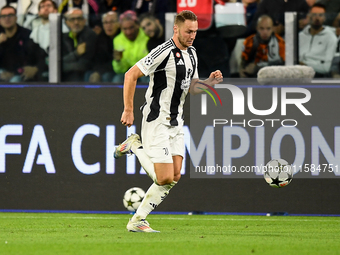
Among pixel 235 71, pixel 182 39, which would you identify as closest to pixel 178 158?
pixel 182 39

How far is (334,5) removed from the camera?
9898 mm

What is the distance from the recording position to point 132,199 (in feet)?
29.2

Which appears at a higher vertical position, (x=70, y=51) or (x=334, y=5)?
(x=334, y=5)

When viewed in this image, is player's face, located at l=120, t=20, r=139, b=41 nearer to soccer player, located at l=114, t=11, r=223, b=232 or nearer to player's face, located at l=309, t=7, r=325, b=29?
player's face, located at l=309, t=7, r=325, b=29

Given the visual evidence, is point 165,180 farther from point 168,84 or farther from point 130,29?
point 130,29

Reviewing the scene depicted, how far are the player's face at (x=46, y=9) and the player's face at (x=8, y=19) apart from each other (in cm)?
→ 40

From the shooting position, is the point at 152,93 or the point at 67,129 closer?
the point at 152,93

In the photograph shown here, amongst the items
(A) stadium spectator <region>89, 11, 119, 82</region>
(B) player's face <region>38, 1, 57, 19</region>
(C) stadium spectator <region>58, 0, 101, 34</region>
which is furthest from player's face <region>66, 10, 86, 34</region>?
(C) stadium spectator <region>58, 0, 101, 34</region>

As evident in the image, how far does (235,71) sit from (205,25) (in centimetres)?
80

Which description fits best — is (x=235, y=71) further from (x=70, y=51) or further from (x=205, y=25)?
(x=70, y=51)

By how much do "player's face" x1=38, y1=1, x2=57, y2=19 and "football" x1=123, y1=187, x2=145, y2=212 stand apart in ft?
10.3

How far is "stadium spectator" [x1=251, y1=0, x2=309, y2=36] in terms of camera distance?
9.60m

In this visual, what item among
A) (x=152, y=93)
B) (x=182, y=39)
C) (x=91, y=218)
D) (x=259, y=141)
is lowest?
(x=91, y=218)

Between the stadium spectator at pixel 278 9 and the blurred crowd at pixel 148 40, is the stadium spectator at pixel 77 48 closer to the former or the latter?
the blurred crowd at pixel 148 40
